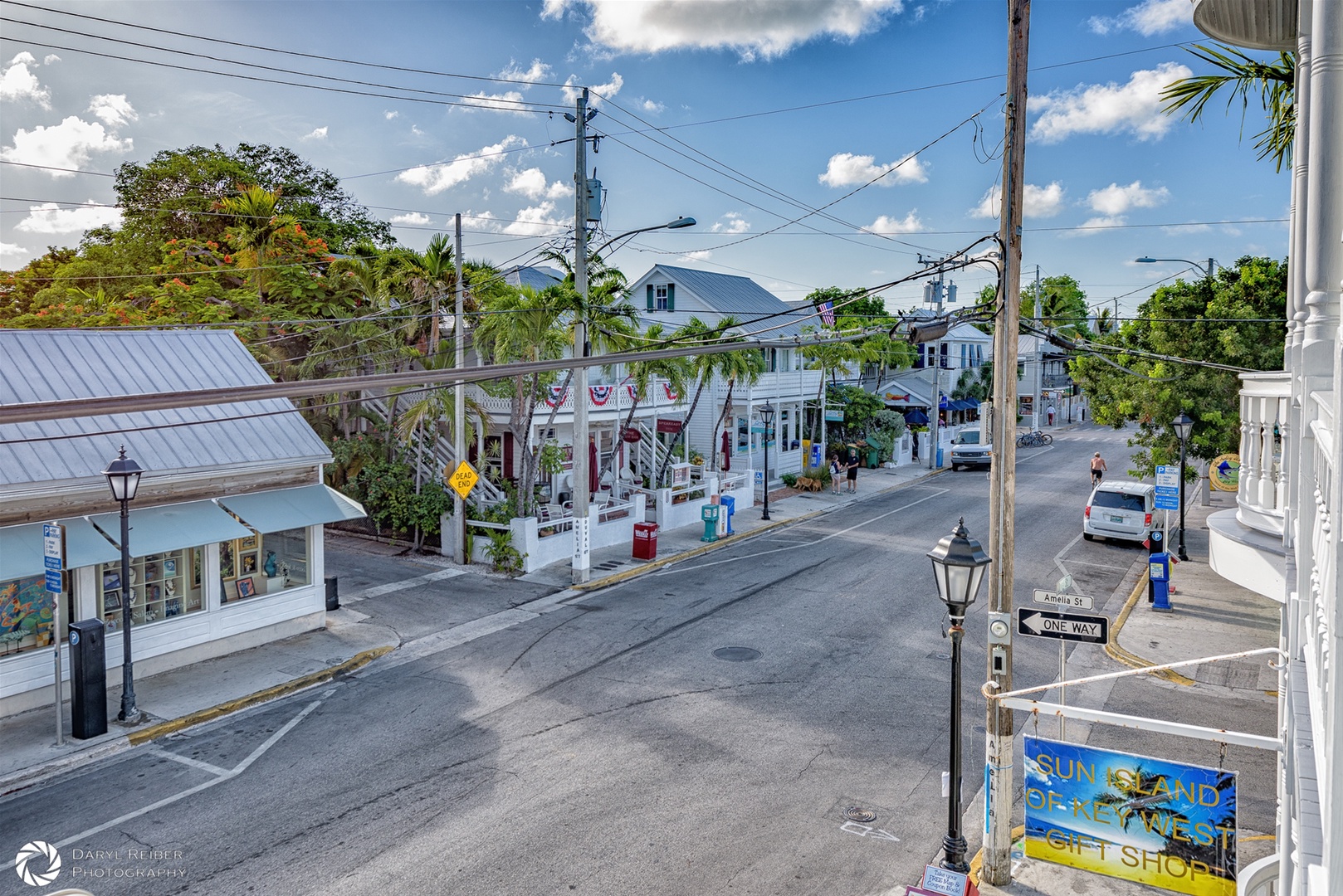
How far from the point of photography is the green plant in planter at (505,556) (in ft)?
67.3

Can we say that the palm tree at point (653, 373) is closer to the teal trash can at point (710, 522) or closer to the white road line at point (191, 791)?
the teal trash can at point (710, 522)

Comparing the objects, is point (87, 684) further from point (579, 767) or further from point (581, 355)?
point (581, 355)

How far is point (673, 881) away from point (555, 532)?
14518 millimetres

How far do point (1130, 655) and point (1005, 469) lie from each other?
333 inches

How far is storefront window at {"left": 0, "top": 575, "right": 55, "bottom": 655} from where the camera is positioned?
12289 millimetres

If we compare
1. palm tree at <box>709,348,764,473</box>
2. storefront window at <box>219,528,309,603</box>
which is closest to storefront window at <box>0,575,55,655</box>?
storefront window at <box>219,528,309,603</box>

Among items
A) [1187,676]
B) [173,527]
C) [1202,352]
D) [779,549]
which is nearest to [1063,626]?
[1187,676]

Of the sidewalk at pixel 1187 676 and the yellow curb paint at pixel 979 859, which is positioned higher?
the sidewalk at pixel 1187 676

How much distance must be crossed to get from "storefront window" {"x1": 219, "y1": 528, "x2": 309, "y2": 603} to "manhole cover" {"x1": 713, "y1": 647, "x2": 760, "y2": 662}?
779 centimetres

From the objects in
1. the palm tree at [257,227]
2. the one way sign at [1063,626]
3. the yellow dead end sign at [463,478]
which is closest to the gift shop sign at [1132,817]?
the one way sign at [1063,626]

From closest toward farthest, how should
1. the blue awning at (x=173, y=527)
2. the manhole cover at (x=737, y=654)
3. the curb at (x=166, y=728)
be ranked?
the curb at (x=166, y=728) < the blue awning at (x=173, y=527) < the manhole cover at (x=737, y=654)

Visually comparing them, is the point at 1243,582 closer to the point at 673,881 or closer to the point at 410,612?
the point at 673,881

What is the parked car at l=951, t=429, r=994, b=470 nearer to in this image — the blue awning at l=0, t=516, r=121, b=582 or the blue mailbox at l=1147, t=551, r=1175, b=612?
the blue mailbox at l=1147, t=551, r=1175, b=612

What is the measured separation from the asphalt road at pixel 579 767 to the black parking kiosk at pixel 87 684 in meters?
0.78
